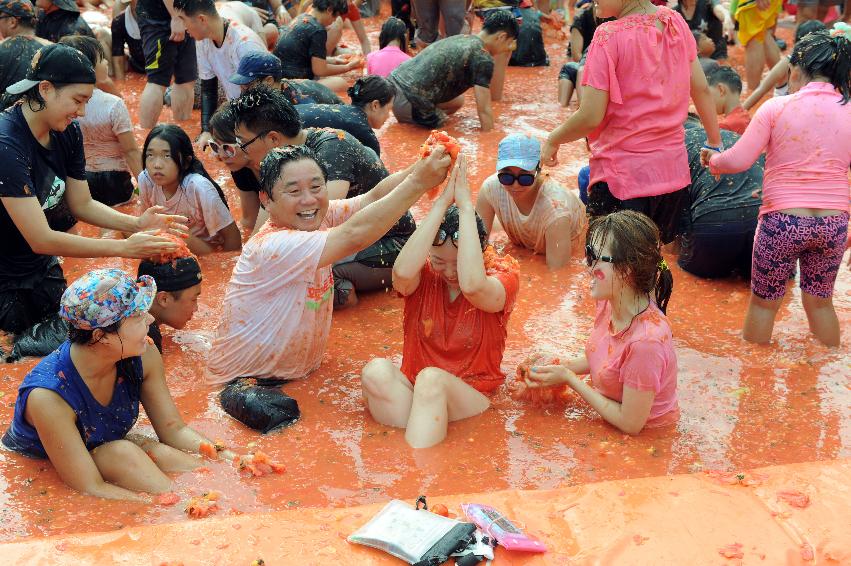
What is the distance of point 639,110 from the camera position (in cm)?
474

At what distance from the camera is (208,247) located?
6.11 m

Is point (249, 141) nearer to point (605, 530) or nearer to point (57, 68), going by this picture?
point (57, 68)

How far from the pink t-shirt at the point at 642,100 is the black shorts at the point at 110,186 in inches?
142

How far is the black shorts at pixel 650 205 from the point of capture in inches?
192

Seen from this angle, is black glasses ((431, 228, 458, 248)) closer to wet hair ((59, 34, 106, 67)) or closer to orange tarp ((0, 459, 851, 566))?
orange tarp ((0, 459, 851, 566))

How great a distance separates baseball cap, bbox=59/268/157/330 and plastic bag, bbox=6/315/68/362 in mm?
1428

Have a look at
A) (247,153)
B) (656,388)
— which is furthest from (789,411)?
(247,153)

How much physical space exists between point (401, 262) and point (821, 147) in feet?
7.44

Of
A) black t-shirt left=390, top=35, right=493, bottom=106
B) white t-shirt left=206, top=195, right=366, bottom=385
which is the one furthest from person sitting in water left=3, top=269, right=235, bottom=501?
black t-shirt left=390, top=35, right=493, bottom=106

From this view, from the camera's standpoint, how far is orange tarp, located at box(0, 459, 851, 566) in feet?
9.96

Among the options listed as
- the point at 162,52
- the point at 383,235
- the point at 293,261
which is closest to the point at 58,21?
the point at 162,52

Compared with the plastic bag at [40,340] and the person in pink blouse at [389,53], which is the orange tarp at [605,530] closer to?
the plastic bag at [40,340]

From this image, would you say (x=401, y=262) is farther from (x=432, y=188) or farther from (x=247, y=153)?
(x=247, y=153)

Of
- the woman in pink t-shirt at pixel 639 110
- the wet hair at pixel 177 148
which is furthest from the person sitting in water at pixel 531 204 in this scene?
the wet hair at pixel 177 148
